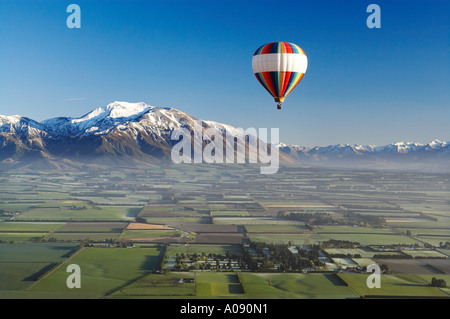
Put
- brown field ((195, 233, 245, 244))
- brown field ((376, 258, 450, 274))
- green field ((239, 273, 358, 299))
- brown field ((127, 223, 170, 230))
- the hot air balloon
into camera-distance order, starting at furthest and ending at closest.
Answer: brown field ((127, 223, 170, 230)) < brown field ((195, 233, 245, 244)) < brown field ((376, 258, 450, 274)) < green field ((239, 273, 358, 299)) < the hot air balloon

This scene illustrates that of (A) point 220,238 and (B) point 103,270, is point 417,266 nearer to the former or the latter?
(A) point 220,238

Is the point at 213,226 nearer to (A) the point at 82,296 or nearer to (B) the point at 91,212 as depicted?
(B) the point at 91,212

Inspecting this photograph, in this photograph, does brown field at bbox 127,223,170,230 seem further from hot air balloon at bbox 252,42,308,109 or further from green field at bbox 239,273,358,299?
hot air balloon at bbox 252,42,308,109

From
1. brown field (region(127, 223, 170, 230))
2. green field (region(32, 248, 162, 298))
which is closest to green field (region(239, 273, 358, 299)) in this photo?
green field (region(32, 248, 162, 298))

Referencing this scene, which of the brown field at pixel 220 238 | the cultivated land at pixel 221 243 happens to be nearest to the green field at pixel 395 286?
the cultivated land at pixel 221 243

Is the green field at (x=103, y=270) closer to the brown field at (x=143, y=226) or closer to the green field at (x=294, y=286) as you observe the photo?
the green field at (x=294, y=286)

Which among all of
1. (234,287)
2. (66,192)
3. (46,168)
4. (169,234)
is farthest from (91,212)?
(46,168)
